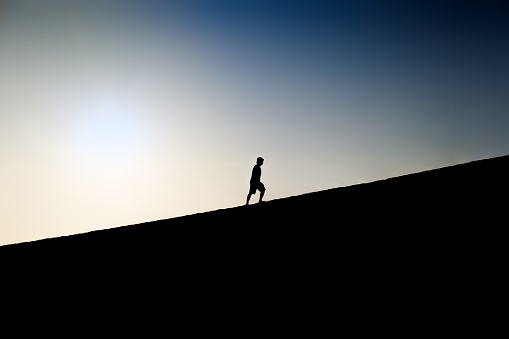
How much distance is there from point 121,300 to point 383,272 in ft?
8.60

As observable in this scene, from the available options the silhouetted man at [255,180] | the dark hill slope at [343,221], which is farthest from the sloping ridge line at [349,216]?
the silhouetted man at [255,180]

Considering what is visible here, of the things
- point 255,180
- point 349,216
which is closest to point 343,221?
point 349,216

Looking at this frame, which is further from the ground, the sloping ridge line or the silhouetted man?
the silhouetted man

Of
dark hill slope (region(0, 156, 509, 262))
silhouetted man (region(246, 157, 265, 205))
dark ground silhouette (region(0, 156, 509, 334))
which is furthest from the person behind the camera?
silhouetted man (region(246, 157, 265, 205))

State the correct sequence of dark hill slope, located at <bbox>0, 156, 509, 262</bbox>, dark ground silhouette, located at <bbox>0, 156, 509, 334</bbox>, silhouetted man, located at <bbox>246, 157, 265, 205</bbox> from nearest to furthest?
dark ground silhouette, located at <bbox>0, 156, 509, 334</bbox>
dark hill slope, located at <bbox>0, 156, 509, 262</bbox>
silhouetted man, located at <bbox>246, 157, 265, 205</bbox>

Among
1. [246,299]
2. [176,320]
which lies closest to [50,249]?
[176,320]

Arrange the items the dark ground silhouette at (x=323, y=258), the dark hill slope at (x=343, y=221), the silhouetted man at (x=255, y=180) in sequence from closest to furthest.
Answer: the dark ground silhouette at (x=323, y=258), the dark hill slope at (x=343, y=221), the silhouetted man at (x=255, y=180)

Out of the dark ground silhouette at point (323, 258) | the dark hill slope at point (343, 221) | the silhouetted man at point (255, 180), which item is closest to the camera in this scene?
the dark ground silhouette at point (323, 258)

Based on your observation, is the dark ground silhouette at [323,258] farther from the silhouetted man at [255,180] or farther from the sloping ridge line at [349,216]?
the silhouetted man at [255,180]

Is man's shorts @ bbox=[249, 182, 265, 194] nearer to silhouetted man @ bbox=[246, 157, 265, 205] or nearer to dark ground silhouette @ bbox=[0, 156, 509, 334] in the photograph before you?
silhouetted man @ bbox=[246, 157, 265, 205]

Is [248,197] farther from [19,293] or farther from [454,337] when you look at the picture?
[454,337]

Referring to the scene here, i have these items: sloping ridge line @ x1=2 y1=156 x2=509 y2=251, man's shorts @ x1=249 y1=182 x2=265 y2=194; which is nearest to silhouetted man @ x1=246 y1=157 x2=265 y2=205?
man's shorts @ x1=249 y1=182 x2=265 y2=194

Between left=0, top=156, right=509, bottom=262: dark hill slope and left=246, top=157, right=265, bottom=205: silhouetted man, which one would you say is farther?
left=246, top=157, right=265, bottom=205: silhouetted man

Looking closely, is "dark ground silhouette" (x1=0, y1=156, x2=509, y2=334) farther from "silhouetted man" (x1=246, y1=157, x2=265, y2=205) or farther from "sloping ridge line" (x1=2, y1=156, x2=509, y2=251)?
"silhouetted man" (x1=246, y1=157, x2=265, y2=205)
